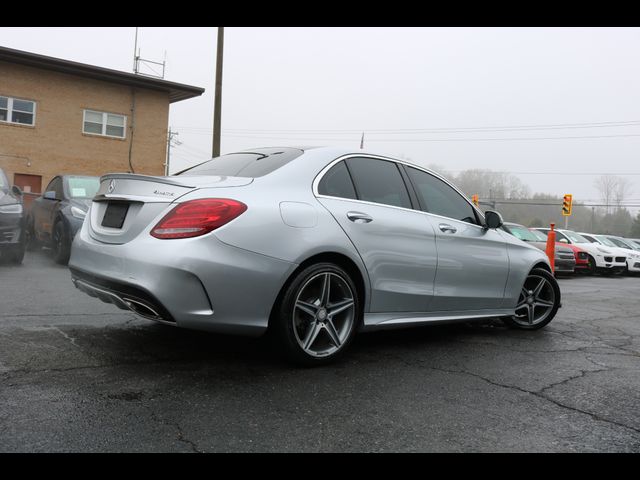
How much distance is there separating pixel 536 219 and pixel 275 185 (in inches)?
2579

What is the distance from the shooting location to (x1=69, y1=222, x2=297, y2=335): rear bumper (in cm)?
306

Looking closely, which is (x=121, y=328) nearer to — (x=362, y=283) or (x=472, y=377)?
(x=362, y=283)

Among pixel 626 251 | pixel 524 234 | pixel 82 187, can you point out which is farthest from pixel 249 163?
pixel 626 251

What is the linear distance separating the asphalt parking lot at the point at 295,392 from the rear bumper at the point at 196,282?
390 millimetres

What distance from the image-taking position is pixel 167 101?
24.3 meters

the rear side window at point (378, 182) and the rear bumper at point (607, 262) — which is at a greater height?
the rear side window at point (378, 182)

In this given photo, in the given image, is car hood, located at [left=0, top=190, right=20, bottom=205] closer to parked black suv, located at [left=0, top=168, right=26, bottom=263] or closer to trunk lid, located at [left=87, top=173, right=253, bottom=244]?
parked black suv, located at [left=0, top=168, right=26, bottom=263]

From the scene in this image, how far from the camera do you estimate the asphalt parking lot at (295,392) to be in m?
2.47

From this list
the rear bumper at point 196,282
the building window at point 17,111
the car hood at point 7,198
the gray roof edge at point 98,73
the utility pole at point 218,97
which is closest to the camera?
the rear bumper at point 196,282

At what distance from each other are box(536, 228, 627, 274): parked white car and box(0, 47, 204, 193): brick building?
52.9 ft

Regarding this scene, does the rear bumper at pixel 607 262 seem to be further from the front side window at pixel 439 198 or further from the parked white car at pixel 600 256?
the front side window at pixel 439 198

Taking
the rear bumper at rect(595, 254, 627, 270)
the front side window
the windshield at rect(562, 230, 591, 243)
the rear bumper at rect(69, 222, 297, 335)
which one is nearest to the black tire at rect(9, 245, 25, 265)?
the rear bumper at rect(69, 222, 297, 335)

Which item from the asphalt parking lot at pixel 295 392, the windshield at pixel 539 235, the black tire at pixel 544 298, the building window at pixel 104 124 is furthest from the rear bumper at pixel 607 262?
the building window at pixel 104 124
